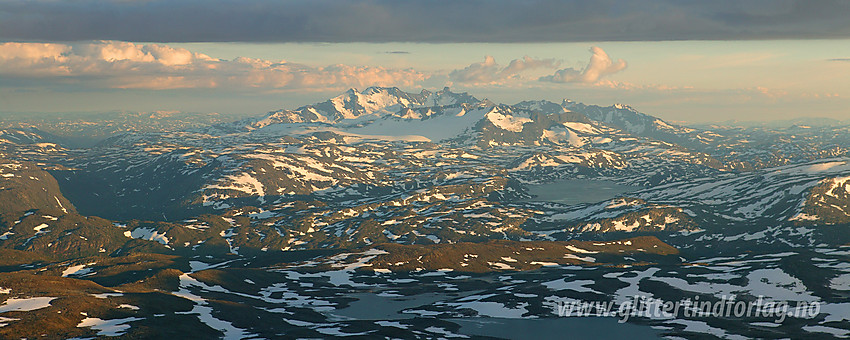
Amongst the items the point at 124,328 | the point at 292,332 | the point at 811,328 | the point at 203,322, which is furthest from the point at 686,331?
the point at 124,328

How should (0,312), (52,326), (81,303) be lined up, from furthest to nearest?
(81,303) → (0,312) → (52,326)

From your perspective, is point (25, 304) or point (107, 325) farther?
point (25, 304)

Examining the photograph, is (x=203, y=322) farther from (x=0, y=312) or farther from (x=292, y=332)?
(x=0, y=312)

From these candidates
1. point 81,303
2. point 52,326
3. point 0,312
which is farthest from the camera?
point 81,303

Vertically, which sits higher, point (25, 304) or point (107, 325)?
point (25, 304)

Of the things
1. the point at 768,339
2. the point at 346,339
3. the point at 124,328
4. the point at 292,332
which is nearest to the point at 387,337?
the point at 346,339

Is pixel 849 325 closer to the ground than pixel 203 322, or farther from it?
farther from it

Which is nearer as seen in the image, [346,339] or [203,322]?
[346,339]

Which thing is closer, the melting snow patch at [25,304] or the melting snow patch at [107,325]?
the melting snow patch at [107,325]

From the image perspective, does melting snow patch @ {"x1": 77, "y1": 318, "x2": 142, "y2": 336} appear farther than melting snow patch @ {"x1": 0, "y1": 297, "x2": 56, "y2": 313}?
No
